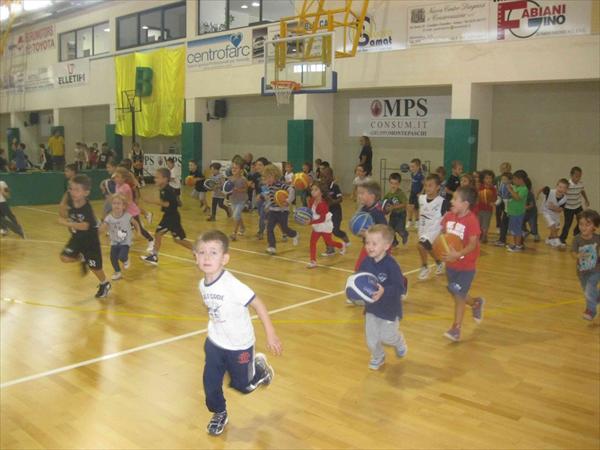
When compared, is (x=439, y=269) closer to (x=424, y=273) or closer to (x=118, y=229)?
(x=424, y=273)

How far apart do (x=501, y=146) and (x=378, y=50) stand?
422 centimetres

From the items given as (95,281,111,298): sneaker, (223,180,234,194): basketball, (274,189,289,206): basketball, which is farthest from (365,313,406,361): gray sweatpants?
(223,180,234,194): basketball

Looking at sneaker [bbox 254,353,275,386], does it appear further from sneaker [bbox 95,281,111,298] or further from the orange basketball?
the orange basketball

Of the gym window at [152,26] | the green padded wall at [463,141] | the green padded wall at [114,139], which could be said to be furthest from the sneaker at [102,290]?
the green padded wall at [114,139]

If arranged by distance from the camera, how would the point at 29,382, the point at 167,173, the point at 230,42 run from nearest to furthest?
the point at 29,382 → the point at 167,173 → the point at 230,42

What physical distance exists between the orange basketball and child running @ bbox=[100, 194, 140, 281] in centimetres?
637

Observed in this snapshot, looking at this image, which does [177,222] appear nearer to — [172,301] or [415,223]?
[172,301]

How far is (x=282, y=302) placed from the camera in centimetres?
784

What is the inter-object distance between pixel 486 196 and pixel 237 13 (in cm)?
1295

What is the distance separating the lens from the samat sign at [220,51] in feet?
68.2

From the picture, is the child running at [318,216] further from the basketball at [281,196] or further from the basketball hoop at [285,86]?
the basketball hoop at [285,86]

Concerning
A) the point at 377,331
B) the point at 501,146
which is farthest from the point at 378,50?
the point at 377,331

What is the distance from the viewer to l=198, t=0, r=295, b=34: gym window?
66.4 ft

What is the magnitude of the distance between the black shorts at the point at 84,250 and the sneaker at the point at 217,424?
3943mm
